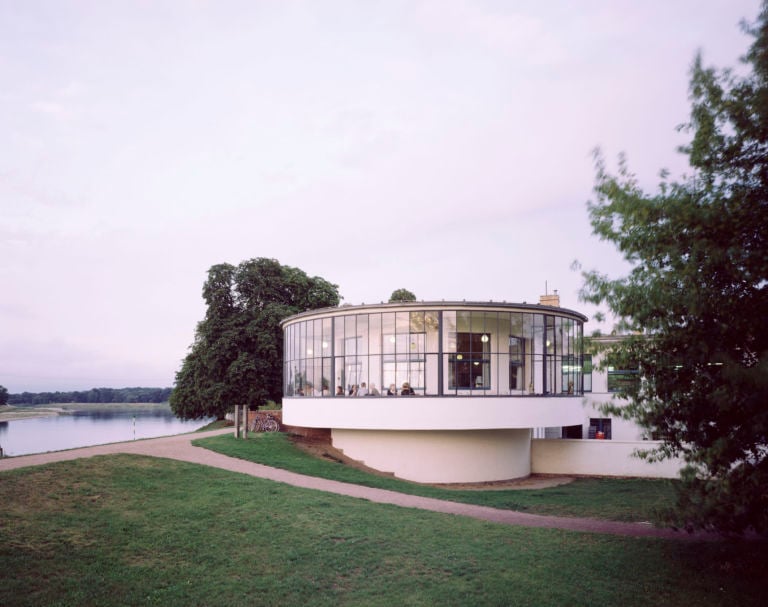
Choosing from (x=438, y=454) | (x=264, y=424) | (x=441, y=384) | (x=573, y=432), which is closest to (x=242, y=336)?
(x=264, y=424)

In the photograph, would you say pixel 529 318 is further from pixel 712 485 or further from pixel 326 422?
pixel 712 485

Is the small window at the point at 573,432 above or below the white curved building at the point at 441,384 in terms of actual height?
below

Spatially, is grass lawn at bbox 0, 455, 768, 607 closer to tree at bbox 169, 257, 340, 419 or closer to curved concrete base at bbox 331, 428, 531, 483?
curved concrete base at bbox 331, 428, 531, 483

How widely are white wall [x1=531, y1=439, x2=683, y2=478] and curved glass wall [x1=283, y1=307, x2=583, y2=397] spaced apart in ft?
9.59

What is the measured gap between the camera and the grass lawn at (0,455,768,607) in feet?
30.8

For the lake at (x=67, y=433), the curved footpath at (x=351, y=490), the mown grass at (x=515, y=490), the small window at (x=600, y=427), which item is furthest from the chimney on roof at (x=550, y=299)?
the lake at (x=67, y=433)

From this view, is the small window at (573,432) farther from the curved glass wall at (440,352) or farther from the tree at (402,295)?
the tree at (402,295)

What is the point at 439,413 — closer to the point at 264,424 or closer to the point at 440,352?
the point at 440,352

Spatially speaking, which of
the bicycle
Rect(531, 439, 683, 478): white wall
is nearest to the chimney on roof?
Rect(531, 439, 683, 478): white wall

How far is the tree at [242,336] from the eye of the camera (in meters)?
34.0

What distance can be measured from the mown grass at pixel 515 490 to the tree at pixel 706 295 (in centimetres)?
715

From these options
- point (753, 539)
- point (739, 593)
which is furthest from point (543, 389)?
point (739, 593)

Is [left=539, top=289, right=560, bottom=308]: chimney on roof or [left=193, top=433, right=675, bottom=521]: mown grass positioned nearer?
[left=193, top=433, right=675, bottom=521]: mown grass

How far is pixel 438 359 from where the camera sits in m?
22.0
